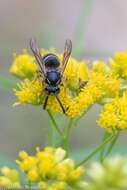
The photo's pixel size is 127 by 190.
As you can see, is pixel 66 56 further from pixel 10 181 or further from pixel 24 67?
pixel 10 181

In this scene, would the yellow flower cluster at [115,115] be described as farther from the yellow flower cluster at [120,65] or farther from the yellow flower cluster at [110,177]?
the yellow flower cluster at [110,177]

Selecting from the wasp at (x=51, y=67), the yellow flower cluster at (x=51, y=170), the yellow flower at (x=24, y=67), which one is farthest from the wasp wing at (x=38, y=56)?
the yellow flower cluster at (x=51, y=170)

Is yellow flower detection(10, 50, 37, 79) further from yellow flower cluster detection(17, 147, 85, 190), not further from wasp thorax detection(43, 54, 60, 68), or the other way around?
yellow flower cluster detection(17, 147, 85, 190)

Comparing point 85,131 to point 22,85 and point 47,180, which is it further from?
point 47,180

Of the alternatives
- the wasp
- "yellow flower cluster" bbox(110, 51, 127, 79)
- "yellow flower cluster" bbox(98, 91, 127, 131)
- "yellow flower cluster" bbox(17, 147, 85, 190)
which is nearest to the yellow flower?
the wasp

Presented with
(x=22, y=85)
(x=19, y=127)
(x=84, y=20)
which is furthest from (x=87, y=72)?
(x=19, y=127)

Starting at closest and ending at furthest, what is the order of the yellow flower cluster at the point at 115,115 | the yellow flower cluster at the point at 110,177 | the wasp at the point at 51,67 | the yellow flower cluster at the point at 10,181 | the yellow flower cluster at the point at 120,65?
1. the yellow flower cluster at the point at 110,177
2. the yellow flower cluster at the point at 10,181
3. the yellow flower cluster at the point at 115,115
4. the wasp at the point at 51,67
5. the yellow flower cluster at the point at 120,65

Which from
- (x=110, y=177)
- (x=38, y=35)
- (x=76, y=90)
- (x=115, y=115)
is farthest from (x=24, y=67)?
(x=110, y=177)
